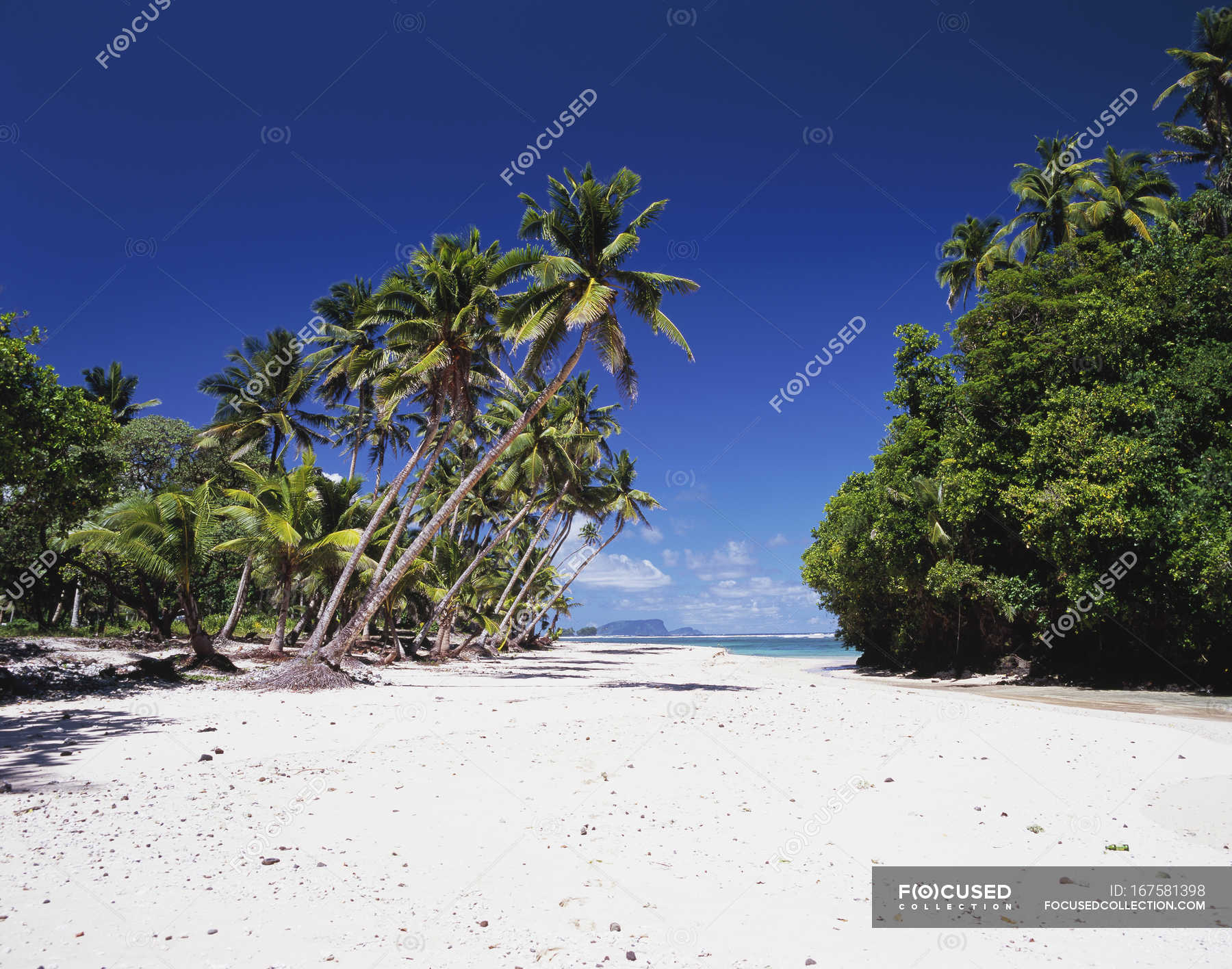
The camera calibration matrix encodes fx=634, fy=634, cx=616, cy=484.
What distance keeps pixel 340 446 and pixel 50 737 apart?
3182 cm

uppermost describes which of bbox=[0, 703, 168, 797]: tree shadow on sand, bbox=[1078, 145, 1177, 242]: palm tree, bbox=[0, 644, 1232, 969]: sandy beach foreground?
bbox=[1078, 145, 1177, 242]: palm tree

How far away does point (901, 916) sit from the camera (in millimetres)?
4176

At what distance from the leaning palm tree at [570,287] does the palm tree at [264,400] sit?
17305 millimetres

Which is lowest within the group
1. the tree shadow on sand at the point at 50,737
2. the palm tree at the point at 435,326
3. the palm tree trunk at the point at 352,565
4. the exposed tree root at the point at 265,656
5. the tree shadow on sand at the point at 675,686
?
the exposed tree root at the point at 265,656

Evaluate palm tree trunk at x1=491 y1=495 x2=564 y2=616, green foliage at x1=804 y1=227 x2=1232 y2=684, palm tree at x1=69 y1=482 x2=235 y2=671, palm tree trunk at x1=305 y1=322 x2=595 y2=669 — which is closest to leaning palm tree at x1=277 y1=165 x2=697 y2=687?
palm tree trunk at x1=305 y1=322 x2=595 y2=669

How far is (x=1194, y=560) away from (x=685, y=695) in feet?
41.9

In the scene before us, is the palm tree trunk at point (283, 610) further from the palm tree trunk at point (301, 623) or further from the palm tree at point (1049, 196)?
the palm tree at point (1049, 196)

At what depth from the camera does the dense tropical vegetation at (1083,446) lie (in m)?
16.8

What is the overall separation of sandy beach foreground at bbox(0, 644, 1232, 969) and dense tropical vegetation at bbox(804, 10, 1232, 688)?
8704 mm

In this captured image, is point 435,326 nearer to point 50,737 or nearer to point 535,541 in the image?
point 50,737

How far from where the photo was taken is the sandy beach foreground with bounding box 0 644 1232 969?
146 inches

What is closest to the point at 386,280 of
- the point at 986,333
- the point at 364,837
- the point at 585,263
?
the point at 585,263

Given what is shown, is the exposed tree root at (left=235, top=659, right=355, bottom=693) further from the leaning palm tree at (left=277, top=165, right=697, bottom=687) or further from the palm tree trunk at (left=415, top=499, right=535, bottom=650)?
the palm tree trunk at (left=415, top=499, right=535, bottom=650)

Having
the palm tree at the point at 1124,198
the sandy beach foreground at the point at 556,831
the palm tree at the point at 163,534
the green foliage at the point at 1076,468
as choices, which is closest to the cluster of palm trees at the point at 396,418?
the palm tree at the point at 163,534
